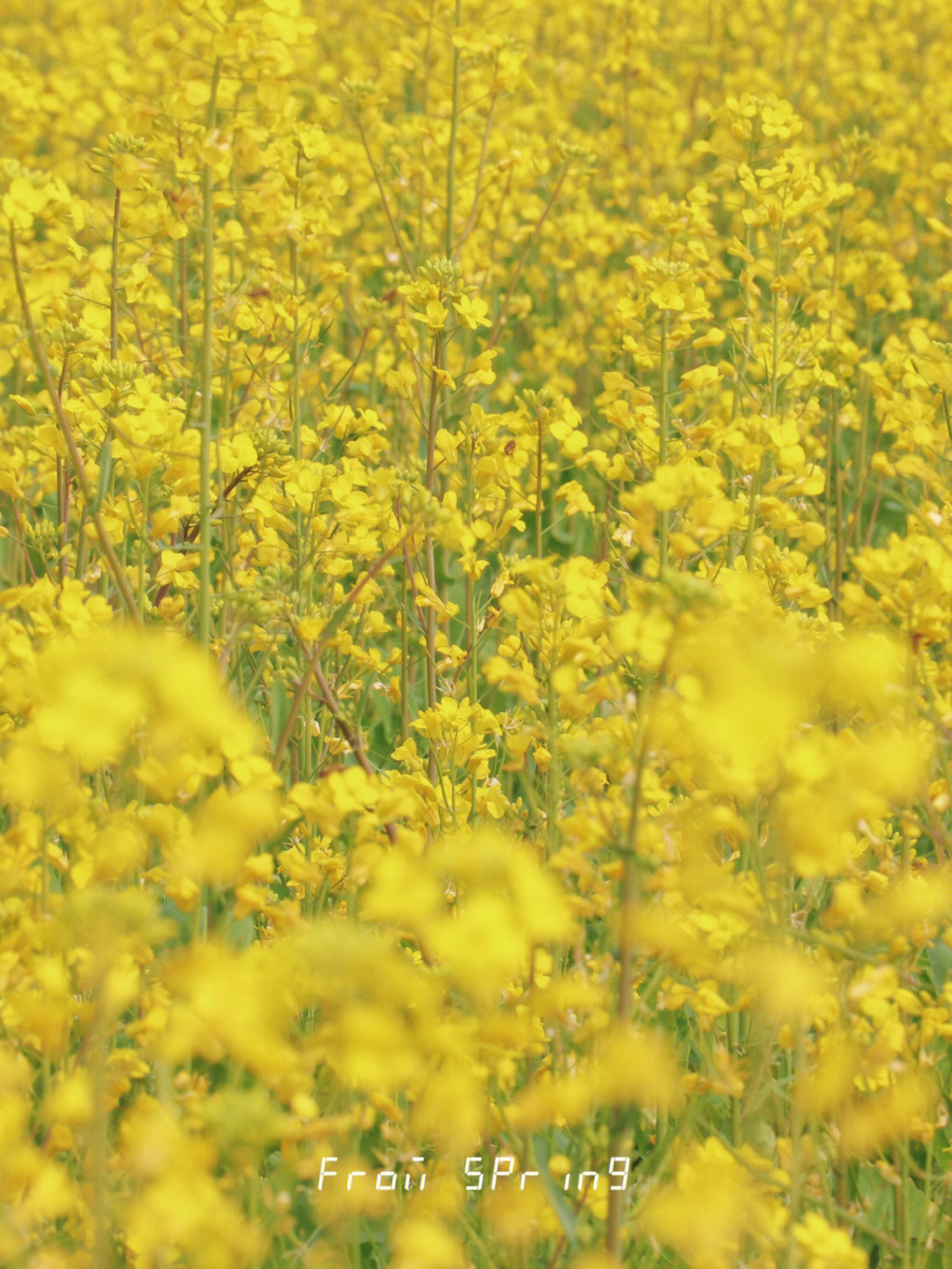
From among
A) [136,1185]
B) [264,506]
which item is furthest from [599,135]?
[136,1185]

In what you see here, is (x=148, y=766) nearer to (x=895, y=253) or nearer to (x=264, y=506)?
(x=264, y=506)

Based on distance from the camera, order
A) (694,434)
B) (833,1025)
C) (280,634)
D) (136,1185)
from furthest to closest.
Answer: (694,434) < (280,634) < (833,1025) < (136,1185)

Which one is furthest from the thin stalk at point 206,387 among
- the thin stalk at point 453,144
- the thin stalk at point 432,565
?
the thin stalk at point 453,144

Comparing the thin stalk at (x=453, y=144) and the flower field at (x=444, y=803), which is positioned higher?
the thin stalk at (x=453, y=144)

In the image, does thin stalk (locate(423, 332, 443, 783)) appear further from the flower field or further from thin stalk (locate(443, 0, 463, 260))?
thin stalk (locate(443, 0, 463, 260))

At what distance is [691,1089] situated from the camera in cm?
165

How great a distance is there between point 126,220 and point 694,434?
1355mm

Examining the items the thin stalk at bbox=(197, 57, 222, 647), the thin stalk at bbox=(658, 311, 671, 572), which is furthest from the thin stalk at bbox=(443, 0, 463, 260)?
the thin stalk at bbox=(197, 57, 222, 647)

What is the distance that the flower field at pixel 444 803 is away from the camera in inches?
39.2

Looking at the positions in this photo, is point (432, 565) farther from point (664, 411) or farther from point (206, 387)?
point (206, 387)

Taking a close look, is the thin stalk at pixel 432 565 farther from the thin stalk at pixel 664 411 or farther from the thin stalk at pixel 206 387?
the thin stalk at pixel 206 387

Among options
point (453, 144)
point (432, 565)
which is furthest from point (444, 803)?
point (453, 144)

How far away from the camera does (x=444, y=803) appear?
2.15m

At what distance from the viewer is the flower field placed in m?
0.99
